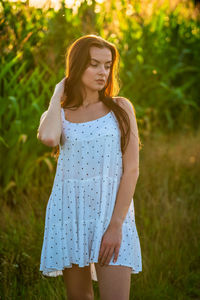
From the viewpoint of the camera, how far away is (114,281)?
1.86 meters

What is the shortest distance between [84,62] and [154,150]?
283 centimetres

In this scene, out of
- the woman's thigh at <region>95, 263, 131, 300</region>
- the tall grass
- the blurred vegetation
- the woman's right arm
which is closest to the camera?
the woman's thigh at <region>95, 263, 131, 300</region>

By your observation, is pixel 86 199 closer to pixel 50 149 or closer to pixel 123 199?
pixel 123 199

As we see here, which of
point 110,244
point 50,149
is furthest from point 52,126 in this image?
point 50,149

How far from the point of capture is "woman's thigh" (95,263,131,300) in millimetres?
1844

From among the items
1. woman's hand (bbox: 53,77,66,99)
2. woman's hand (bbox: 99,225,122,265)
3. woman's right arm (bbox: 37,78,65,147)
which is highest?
woman's hand (bbox: 53,77,66,99)

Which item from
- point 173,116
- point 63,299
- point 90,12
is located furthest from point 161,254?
point 173,116

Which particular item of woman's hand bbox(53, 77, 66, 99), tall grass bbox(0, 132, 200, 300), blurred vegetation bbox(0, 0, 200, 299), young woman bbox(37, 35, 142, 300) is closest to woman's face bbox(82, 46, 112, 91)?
young woman bbox(37, 35, 142, 300)

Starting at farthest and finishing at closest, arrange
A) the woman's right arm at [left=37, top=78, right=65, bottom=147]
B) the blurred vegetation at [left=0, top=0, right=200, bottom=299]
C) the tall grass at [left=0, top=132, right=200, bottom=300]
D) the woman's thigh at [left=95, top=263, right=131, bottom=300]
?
the blurred vegetation at [left=0, top=0, right=200, bottom=299]
the tall grass at [left=0, top=132, right=200, bottom=300]
the woman's right arm at [left=37, top=78, right=65, bottom=147]
the woman's thigh at [left=95, top=263, right=131, bottom=300]

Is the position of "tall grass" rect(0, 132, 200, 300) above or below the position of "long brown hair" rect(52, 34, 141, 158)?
below

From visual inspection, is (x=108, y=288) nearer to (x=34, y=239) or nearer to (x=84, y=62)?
(x=84, y=62)

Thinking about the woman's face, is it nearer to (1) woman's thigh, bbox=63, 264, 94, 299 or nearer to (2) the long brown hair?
(2) the long brown hair

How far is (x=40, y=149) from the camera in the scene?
3.98 metres

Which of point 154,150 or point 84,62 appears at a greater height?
point 84,62
